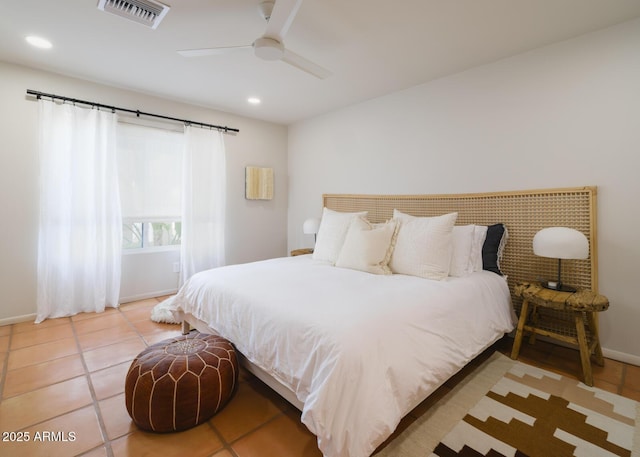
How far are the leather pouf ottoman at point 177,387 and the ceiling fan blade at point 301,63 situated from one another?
6.47ft

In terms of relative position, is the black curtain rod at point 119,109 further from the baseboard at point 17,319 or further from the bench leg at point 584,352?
the bench leg at point 584,352

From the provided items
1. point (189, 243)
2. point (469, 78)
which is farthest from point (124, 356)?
point (469, 78)

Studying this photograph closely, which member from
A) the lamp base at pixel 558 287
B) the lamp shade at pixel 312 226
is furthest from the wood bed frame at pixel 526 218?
the lamp shade at pixel 312 226

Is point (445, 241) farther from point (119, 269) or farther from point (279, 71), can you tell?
point (119, 269)

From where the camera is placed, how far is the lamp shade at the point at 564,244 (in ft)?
6.53

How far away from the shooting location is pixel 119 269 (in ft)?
10.8

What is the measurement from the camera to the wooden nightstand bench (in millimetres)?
1865

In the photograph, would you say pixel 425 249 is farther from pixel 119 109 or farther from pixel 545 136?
pixel 119 109

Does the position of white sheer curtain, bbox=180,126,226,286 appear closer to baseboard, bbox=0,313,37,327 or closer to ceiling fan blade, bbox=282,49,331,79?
baseboard, bbox=0,313,37,327

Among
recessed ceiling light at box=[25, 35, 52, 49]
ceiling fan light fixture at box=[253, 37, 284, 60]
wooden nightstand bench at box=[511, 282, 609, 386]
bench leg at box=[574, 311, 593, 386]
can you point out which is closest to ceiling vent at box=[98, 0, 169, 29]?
ceiling fan light fixture at box=[253, 37, 284, 60]

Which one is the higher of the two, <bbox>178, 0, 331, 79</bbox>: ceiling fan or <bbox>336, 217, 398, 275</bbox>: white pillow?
<bbox>178, 0, 331, 79</bbox>: ceiling fan

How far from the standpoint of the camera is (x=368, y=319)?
4.61 feet

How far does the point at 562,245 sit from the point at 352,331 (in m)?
1.71

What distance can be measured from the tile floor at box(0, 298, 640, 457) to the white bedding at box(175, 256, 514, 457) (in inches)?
11.5
